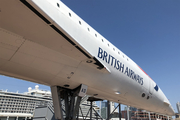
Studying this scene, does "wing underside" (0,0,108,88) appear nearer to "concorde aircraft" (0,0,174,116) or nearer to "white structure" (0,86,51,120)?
"concorde aircraft" (0,0,174,116)

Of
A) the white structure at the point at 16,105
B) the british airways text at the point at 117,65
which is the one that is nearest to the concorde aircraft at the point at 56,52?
the british airways text at the point at 117,65

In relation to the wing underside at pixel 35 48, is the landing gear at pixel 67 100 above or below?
below

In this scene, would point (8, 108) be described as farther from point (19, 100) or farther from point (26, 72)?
point (26, 72)

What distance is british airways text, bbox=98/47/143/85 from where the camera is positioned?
583 cm

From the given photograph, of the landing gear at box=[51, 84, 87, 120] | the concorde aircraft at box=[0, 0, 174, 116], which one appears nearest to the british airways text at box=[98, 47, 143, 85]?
the concorde aircraft at box=[0, 0, 174, 116]

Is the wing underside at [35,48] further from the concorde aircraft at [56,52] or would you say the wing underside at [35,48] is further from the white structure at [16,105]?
the white structure at [16,105]

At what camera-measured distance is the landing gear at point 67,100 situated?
6113 mm

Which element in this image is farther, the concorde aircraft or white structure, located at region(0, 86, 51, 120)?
white structure, located at region(0, 86, 51, 120)

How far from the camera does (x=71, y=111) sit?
22.3 ft

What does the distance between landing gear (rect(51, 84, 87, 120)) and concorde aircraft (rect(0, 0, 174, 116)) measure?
0.05 metres

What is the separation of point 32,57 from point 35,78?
131 cm

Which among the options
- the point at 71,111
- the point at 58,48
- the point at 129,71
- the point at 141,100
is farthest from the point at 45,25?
the point at 141,100

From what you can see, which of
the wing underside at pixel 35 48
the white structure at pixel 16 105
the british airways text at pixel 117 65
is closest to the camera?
the wing underside at pixel 35 48

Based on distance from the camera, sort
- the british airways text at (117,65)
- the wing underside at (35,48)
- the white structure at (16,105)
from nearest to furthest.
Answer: the wing underside at (35,48), the british airways text at (117,65), the white structure at (16,105)
